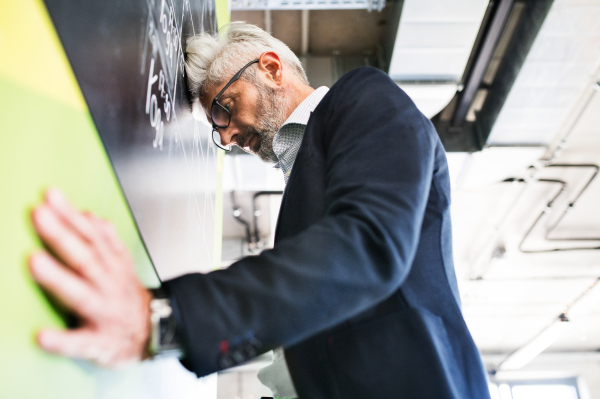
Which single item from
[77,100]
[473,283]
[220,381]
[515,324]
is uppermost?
[77,100]

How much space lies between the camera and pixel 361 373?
2.01 feet

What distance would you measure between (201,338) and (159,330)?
53 mm

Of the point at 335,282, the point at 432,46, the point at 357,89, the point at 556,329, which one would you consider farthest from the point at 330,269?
the point at 556,329

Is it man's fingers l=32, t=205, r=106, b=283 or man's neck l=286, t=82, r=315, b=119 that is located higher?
man's neck l=286, t=82, r=315, b=119

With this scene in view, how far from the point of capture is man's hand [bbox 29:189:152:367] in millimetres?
418

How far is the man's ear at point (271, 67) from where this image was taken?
4.19ft

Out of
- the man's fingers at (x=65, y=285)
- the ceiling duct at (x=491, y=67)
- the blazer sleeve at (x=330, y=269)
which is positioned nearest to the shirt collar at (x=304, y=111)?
the blazer sleeve at (x=330, y=269)

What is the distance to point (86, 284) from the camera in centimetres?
43

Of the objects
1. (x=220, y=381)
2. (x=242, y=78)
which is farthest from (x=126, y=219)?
(x=220, y=381)

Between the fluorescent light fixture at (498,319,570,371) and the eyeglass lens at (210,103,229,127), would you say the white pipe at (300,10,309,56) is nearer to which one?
the eyeglass lens at (210,103,229,127)

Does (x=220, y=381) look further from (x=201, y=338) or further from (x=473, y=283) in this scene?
(x=201, y=338)

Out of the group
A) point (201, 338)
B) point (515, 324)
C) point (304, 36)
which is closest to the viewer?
point (201, 338)

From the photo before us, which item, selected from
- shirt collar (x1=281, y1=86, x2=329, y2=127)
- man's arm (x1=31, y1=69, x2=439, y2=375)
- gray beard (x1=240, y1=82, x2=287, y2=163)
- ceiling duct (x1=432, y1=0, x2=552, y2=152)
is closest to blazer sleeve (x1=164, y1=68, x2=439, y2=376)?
man's arm (x1=31, y1=69, x2=439, y2=375)

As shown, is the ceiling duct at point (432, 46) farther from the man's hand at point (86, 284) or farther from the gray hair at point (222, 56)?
the man's hand at point (86, 284)
